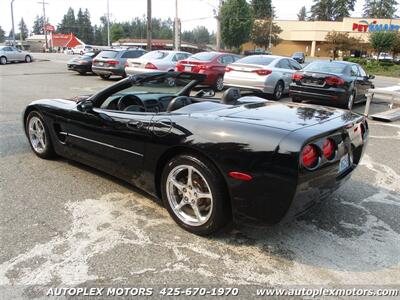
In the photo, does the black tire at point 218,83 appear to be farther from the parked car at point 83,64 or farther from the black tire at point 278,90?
the parked car at point 83,64

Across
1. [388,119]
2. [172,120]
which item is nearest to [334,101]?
[388,119]

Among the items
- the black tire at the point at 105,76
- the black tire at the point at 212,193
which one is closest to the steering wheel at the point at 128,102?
the black tire at the point at 212,193

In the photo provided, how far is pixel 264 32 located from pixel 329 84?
67094 millimetres

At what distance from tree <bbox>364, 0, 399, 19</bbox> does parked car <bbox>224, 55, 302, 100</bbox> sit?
104 m

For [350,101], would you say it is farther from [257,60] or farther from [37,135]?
[37,135]

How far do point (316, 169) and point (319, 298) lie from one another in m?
0.88

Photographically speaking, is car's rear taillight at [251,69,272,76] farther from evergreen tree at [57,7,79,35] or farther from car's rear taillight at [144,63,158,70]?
evergreen tree at [57,7,79,35]

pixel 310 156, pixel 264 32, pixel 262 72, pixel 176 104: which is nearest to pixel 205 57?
pixel 262 72

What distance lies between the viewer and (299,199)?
2658mm

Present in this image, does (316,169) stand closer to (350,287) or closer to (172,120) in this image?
(350,287)

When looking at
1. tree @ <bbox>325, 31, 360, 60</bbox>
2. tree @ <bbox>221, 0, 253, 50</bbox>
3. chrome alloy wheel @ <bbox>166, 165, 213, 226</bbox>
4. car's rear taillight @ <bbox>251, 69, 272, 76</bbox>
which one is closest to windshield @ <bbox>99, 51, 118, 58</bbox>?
car's rear taillight @ <bbox>251, 69, 272, 76</bbox>

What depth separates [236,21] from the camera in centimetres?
6906

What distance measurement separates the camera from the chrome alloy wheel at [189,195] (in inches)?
121

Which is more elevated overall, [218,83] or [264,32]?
[264,32]
